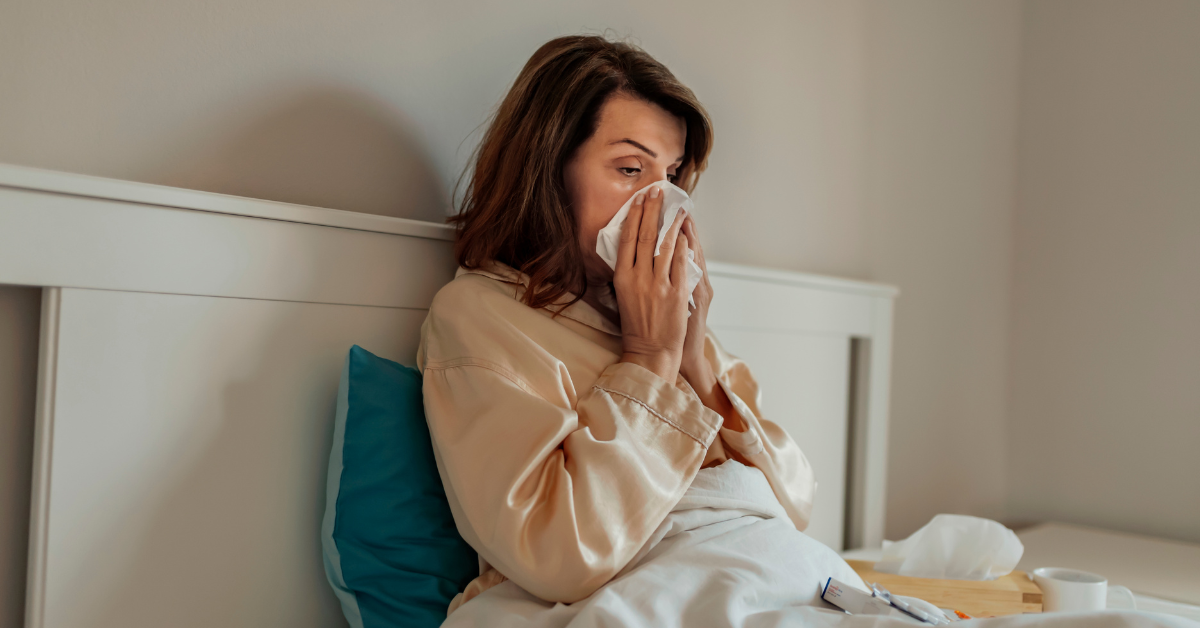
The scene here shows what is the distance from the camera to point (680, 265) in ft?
3.31

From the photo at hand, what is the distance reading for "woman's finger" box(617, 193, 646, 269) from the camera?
100 centimetres

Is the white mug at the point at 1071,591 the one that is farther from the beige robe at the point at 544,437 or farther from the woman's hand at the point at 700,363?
the beige robe at the point at 544,437

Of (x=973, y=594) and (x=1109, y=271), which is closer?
(x=973, y=594)

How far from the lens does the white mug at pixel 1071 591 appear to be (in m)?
1.08

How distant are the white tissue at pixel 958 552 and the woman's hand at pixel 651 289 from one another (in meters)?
0.65

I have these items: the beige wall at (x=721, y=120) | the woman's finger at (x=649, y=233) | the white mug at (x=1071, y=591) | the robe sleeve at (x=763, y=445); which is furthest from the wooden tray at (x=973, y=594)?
the beige wall at (x=721, y=120)

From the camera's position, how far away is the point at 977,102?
2289mm

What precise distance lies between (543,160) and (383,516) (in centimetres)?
47

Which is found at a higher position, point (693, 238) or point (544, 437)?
point (693, 238)

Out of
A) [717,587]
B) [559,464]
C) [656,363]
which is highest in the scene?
[656,363]

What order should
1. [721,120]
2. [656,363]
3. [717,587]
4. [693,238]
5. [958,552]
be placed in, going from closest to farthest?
[717,587], [656,363], [693,238], [958,552], [721,120]

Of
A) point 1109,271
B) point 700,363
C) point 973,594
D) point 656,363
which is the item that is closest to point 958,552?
point 973,594

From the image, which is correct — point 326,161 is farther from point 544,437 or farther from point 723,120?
point 723,120

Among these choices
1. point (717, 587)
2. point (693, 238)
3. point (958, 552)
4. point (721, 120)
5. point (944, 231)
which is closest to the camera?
point (717, 587)
